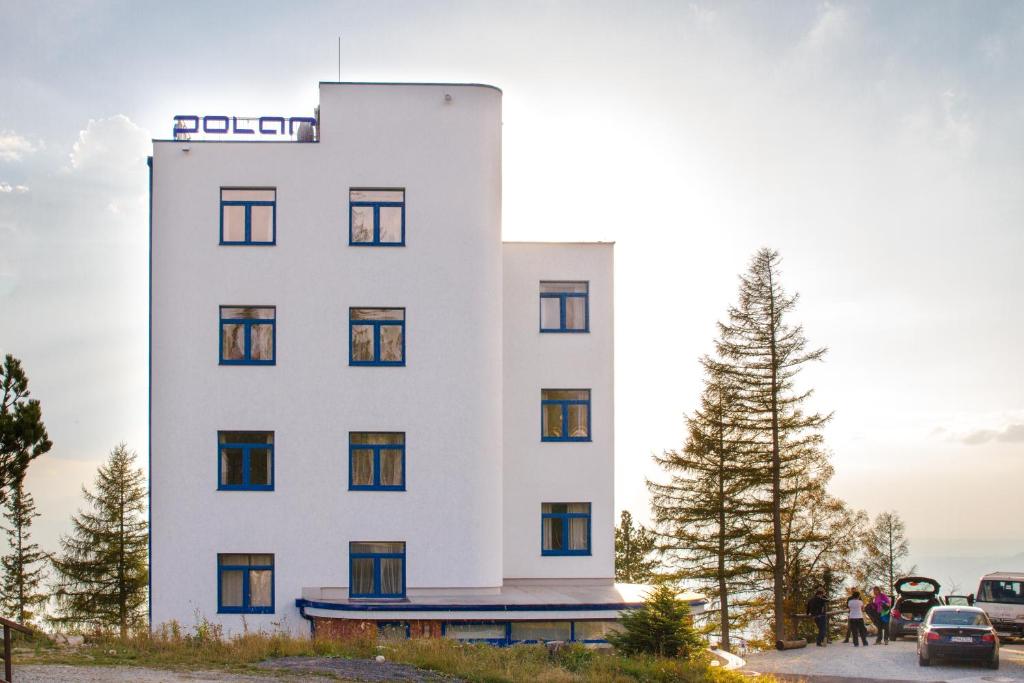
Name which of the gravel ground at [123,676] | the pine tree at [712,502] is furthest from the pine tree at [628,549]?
the gravel ground at [123,676]

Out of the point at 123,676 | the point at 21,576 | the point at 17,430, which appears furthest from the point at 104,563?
the point at 123,676

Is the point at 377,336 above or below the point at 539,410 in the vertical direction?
above

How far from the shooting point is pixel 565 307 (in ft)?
104

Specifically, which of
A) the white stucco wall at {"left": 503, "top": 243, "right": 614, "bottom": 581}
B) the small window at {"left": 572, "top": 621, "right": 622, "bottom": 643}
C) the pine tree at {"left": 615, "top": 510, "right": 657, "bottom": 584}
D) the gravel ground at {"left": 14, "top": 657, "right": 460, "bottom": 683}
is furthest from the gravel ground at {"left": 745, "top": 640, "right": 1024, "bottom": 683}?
the pine tree at {"left": 615, "top": 510, "right": 657, "bottom": 584}

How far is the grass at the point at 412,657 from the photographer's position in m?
18.8

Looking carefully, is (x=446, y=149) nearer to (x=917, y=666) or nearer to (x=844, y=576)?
(x=917, y=666)

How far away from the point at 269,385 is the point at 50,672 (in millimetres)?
11863

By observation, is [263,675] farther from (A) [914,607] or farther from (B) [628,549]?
(B) [628,549]

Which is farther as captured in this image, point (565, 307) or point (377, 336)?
point (565, 307)

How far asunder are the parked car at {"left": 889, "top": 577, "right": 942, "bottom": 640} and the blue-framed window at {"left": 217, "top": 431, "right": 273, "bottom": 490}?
17.2 metres

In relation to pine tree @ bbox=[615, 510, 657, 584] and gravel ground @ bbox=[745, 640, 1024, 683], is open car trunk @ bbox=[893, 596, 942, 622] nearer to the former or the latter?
gravel ground @ bbox=[745, 640, 1024, 683]

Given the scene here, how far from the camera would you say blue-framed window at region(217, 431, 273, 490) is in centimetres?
2839

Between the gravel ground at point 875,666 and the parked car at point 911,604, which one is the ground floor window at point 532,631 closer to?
the gravel ground at point 875,666

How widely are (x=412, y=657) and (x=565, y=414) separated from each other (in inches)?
493
